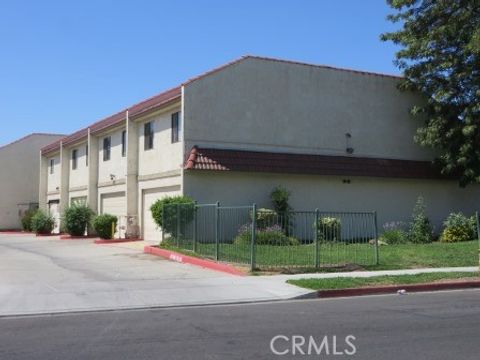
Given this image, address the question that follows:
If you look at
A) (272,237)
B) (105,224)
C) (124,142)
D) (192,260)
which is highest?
(124,142)

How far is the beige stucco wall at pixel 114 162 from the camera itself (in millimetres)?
31562

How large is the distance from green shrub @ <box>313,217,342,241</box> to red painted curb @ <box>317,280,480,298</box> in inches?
139

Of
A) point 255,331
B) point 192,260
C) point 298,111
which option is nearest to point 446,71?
point 298,111

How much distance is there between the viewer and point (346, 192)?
27.7 metres

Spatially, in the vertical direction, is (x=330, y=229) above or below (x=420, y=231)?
above

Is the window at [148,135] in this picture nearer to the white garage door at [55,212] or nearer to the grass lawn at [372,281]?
the white garage door at [55,212]

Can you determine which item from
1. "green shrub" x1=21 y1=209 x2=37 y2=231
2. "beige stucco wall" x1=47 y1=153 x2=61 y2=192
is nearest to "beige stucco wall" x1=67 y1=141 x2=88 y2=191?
"beige stucco wall" x1=47 y1=153 x2=61 y2=192

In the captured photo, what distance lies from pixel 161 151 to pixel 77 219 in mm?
8789

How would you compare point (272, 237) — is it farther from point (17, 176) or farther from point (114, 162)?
point (17, 176)

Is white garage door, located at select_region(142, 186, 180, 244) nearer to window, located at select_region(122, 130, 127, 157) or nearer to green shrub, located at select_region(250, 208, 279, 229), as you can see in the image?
window, located at select_region(122, 130, 127, 157)

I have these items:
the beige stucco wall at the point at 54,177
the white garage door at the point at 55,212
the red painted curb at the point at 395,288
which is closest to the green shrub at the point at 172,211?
the red painted curb at the point at 395,288

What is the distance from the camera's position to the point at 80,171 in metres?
38.3

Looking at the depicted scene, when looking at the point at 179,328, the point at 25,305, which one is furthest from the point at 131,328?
the point at 25,305

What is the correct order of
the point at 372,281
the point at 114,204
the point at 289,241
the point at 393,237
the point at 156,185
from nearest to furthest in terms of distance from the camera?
the point at 372,281
the point at 289,241
the point at 393,237
the point at 156,185
the point at 114,204
